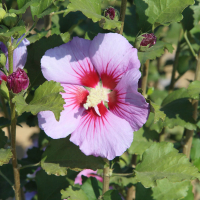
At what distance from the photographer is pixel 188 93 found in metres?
1.07

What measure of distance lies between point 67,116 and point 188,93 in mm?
478

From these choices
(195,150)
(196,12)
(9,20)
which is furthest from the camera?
(195,150)

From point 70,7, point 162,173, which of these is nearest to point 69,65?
point 70,7

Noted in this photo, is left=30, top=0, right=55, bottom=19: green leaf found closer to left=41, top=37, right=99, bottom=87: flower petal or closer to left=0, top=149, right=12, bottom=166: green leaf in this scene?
left=41, top=37, right=99, bottom=87: flower petal

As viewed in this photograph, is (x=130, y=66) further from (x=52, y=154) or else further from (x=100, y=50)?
(x=52, y=154)

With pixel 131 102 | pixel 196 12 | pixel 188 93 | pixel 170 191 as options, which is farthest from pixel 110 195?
pixel 196 12

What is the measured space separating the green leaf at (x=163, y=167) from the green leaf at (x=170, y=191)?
0.17 metres

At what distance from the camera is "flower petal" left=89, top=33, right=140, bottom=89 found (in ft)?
2.65

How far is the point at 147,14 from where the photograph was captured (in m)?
0.93

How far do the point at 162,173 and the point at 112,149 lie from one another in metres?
0.20

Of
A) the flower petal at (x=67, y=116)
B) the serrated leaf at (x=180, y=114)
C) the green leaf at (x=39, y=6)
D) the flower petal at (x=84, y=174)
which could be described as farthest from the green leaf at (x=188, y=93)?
the green leaf at (x=39, y=6)

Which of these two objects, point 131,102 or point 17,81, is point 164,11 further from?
point 17,81

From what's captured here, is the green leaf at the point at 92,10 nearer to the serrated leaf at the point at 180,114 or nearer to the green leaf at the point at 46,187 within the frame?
the serrated leaf at the point at 180,114

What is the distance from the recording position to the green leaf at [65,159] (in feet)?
2.98
